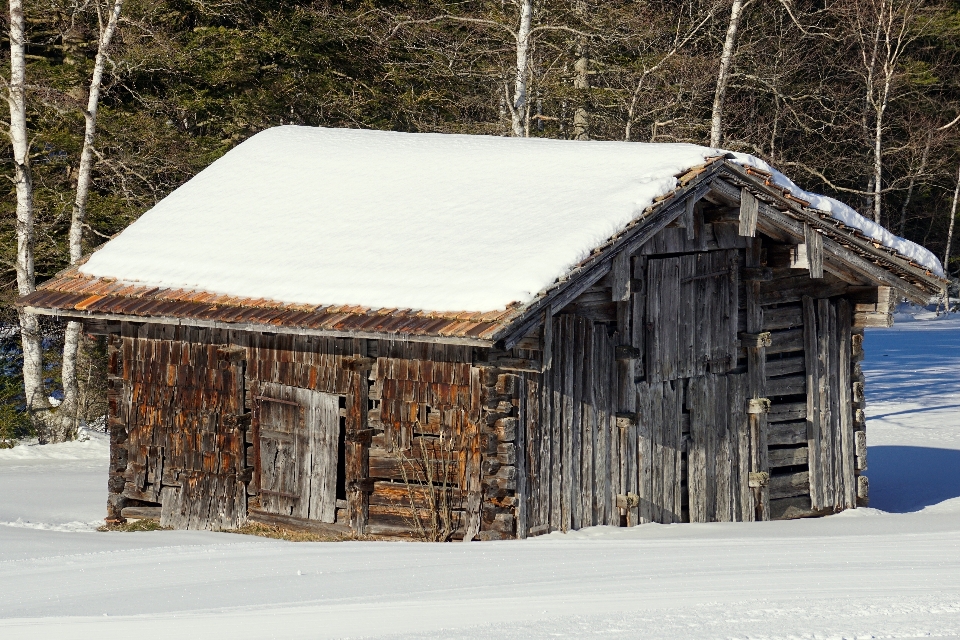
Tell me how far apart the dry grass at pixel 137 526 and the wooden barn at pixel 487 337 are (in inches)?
3.9

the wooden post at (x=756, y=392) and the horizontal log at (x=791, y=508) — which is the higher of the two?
the wooden post at (x=756, y=392)

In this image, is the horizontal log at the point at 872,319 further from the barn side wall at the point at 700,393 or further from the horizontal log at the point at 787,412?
the horizontal log at the point at 787,412

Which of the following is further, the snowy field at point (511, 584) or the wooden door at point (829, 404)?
the wooden door at point (829, 404)

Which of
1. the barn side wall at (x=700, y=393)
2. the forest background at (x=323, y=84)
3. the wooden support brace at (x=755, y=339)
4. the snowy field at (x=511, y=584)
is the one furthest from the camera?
the forest background at (x=323, y=84)

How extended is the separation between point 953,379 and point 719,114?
292 inches

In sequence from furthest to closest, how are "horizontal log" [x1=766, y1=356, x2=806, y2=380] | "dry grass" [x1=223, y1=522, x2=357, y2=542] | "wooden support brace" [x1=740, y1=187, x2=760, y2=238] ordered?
"horizontal log" [x1=766, y1=356, x2=806, y2=380] → "wooden support brace" [x1=740, y1=187, x2=760, y2=238] → "dry grass" [x1=223, y1=522, x2=357, y2=542]

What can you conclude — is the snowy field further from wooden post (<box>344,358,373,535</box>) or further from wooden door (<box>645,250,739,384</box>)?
wooden door (<box>645,250,739,384</box>)

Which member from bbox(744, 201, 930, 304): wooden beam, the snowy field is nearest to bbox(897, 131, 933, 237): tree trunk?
bbox(744, 201, 930, 304): wooden beam

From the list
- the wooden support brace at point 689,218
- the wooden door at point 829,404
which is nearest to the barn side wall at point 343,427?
the wooden support brace at point 689,218

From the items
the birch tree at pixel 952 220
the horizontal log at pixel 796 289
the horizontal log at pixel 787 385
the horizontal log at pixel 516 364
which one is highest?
the birch tree at pixel 952 220

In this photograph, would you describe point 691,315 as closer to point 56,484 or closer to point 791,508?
point 791,508

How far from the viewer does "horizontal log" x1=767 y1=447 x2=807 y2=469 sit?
1390 cm

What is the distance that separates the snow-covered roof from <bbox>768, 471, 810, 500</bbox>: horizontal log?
2.60 meters

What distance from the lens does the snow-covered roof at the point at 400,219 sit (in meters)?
11.0
